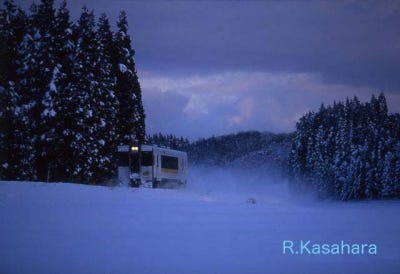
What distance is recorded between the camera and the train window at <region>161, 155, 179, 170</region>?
119ft

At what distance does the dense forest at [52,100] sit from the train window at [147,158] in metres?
3.27

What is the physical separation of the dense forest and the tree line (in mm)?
37906

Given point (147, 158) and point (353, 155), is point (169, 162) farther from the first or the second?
point (353, 155)

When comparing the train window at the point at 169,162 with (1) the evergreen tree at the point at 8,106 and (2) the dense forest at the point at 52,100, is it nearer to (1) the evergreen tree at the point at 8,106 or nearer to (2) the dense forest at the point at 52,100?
(2) the dense forest at the point at 52,100

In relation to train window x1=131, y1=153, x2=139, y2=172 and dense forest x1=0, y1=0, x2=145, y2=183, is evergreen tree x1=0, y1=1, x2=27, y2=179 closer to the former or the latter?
dense forest x1=0, y1=0, x2=145, y2=183

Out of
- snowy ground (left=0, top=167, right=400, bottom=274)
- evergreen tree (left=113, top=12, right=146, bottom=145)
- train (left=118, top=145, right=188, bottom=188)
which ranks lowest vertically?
snowy ground (left=0, top=167, right=400, bottom=274)

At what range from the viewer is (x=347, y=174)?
6438cm

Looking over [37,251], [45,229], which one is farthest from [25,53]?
[37,251]

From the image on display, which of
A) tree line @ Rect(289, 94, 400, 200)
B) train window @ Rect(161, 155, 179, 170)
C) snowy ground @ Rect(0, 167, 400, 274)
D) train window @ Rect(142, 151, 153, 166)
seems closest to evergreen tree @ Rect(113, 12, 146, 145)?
train window @ Rect(161, 155, 179, 170)

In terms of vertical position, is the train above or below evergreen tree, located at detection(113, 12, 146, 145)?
below

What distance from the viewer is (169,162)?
3772cm

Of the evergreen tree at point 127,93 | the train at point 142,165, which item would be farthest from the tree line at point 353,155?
the train at point 142,165

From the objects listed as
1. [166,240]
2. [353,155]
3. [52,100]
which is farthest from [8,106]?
[353,155]

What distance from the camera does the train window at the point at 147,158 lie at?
112 ft
